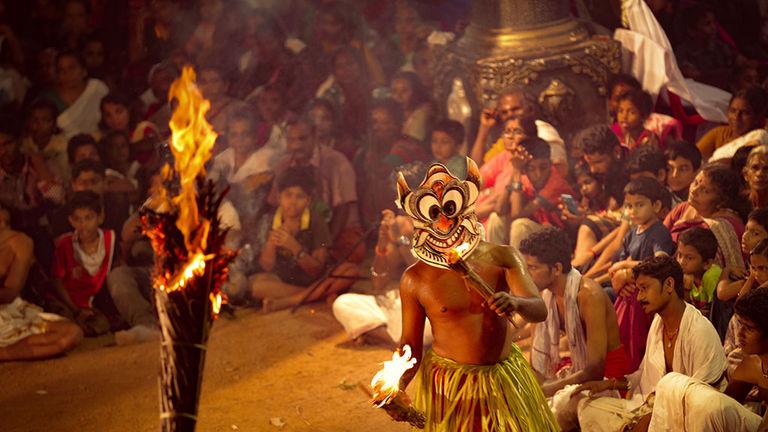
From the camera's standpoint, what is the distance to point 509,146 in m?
9.55

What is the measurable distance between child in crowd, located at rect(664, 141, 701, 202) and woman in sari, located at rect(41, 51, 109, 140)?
6.26 meters

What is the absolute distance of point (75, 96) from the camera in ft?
36.9

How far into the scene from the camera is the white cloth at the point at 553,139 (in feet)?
30.5

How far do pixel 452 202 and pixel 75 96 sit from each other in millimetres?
7589

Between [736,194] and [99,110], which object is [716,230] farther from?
[99,110]

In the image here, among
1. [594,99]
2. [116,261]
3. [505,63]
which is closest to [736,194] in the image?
[594,99]

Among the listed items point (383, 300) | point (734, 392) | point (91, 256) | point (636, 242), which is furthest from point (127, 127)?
point (734, 392)

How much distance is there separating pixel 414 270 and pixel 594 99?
4.78m

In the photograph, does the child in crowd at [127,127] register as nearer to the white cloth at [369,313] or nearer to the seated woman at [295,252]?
the seated woman at [295,252]

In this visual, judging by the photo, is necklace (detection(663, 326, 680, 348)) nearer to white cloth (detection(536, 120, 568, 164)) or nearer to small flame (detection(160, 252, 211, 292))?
white cloth (detection(536, 120, 568, 164))

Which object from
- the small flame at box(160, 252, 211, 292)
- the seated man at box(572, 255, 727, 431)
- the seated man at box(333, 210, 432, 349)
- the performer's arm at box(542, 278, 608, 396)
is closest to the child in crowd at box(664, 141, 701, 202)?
the performer's arm at box(542, 278, 608, 396)

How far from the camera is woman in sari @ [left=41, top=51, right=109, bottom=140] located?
1113 centimetres

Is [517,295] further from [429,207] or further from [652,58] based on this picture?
[652,58]

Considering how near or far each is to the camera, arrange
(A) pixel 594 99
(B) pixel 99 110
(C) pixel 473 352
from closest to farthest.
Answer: (C) pixel 473 352 → (A) pixel 594 99 → (B) pixel 99 110
